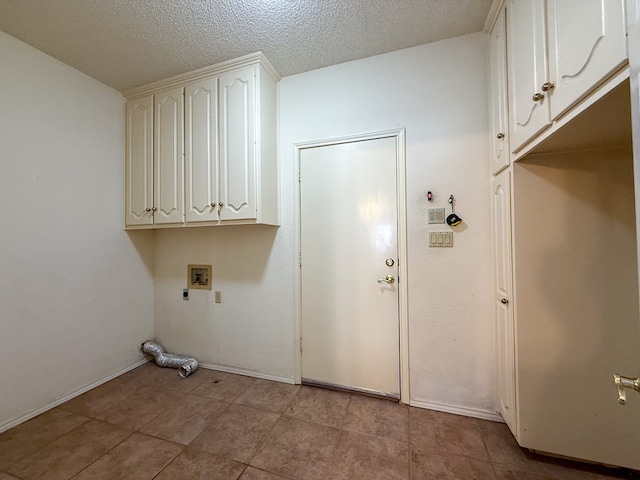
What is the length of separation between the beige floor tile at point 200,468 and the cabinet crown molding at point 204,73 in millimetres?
2549

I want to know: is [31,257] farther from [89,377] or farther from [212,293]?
[212,293]

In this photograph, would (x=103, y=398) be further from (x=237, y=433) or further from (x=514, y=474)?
(x=514, y=474)

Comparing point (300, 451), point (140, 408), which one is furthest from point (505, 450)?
point (140, 408)

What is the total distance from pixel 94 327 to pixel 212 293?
931 mm

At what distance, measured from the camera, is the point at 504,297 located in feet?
4.64

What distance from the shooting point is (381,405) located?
174 cm

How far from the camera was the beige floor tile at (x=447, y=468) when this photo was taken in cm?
121

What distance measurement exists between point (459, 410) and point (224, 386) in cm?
176

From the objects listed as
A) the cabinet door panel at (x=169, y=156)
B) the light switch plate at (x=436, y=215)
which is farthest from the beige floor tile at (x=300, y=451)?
the cabinet door panel at (x=169, y=156)

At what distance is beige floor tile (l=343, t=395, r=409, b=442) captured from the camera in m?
1.50

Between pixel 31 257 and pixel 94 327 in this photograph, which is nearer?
pixel 31 257

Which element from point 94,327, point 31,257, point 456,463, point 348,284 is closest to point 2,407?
point 94,327

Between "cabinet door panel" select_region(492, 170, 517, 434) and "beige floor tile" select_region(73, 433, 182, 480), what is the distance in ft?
6.20

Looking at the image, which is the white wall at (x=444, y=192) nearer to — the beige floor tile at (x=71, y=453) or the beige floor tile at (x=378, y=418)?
the beige floor tile at (x=378, y=418)
